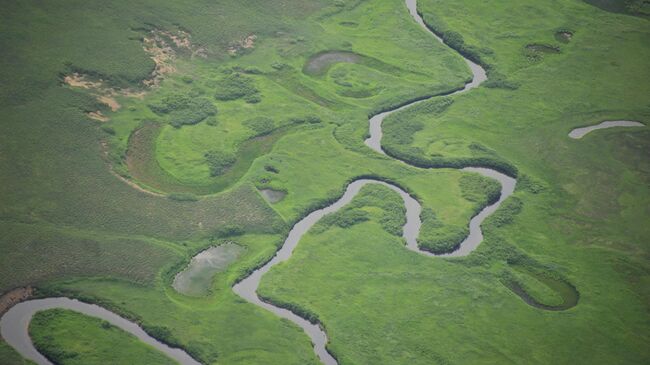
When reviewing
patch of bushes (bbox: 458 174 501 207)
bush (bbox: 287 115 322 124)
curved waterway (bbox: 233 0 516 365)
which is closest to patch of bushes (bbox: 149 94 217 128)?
bush (bbox: 287 115 322 124)

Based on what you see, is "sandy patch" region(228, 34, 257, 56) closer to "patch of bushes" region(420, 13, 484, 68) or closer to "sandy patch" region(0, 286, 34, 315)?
"patch of bushes" region(420, 13, 484, 68)

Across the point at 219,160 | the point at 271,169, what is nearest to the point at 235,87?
the point at 219,160

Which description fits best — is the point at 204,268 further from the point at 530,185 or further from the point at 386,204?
the point at 530,185

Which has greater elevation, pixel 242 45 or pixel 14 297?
pixel 242 45

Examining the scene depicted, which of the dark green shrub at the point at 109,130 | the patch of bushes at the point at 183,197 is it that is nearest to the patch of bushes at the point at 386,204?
the patch of bushes at the point at 183,197

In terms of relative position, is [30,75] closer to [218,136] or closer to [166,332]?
[218,136]

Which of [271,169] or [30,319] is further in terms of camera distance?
[271,169]
